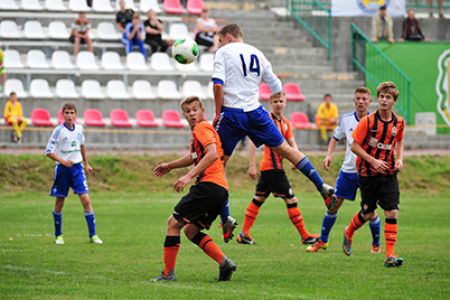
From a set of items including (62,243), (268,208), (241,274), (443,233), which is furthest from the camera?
(268,208)

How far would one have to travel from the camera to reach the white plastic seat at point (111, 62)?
33156mm

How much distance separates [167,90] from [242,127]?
66.6 feet

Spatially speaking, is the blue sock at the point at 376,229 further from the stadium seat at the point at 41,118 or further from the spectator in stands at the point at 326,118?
the stadium seat at the point at 41,118

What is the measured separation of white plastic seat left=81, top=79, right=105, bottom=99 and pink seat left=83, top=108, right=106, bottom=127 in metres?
0.96

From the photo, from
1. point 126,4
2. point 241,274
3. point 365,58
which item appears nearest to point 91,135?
point 126,4

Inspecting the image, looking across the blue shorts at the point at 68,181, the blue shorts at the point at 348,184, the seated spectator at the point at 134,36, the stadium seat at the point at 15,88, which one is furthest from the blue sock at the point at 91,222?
the seated spectator at the point at 134,36

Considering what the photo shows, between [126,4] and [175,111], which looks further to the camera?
[126,4]

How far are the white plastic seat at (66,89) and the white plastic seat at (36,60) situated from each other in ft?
3.71

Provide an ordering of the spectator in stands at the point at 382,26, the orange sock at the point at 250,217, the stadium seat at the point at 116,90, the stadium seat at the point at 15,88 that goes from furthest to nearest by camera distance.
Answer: the spectator in stands at the point at 382,26 < the stadium seat at the point at 116,90 < the stadium seat at the point at 15,88 < the orange sock at the point at 250,217

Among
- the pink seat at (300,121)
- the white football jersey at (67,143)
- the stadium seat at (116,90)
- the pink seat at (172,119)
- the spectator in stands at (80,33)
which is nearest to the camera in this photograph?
the white football jersey at (67,143)

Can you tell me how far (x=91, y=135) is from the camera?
29.9 m

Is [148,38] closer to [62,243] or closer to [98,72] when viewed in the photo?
[98,72]

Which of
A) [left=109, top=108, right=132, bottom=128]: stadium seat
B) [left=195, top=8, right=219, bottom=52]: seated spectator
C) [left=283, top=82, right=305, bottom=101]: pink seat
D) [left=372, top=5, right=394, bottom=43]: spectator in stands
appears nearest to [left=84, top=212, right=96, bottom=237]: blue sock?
[left=109, top=108, right=132, bottom=128]: stadium seat

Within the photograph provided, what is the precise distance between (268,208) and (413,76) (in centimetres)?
1307
